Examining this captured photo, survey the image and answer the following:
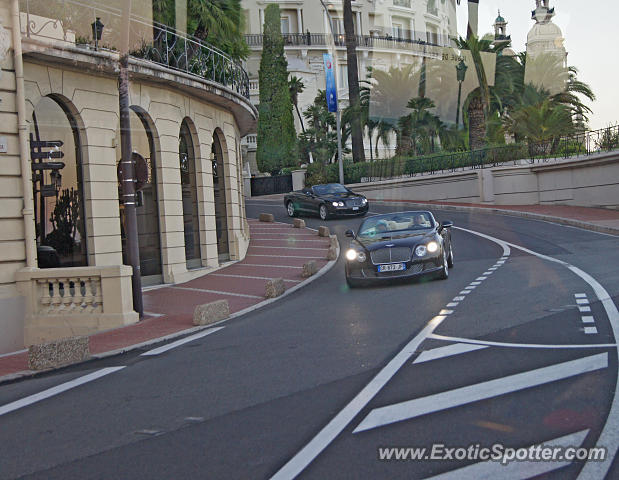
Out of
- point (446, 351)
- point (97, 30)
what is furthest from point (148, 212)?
point (446, 351)

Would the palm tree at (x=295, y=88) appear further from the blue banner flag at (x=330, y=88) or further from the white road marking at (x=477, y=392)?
the white road marking at (x=477, y=392)

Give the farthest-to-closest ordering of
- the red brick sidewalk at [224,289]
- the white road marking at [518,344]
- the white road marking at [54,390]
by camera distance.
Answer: the red brick sidewalk at [224,289]
the white road marking at [518,344]
the white road marking at [54,390]

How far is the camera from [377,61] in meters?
65.2

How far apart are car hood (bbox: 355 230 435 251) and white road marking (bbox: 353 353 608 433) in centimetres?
727

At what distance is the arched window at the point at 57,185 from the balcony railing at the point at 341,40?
47119 mm

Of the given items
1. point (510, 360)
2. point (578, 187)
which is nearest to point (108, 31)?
point (510, 360)

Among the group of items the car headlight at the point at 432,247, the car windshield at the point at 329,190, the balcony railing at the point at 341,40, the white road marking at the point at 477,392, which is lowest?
the white road marking at the point at 477,392

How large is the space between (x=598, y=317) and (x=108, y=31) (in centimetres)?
1271

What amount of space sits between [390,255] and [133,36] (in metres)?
8.78

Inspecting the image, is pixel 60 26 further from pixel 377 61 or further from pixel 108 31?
pixel 377 61

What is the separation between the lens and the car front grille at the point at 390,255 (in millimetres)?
14102

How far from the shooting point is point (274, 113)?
2218 inches

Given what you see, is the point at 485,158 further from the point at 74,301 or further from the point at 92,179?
the point at 74,301

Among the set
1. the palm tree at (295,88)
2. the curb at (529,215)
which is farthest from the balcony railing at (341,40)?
the curb at (529,215)
